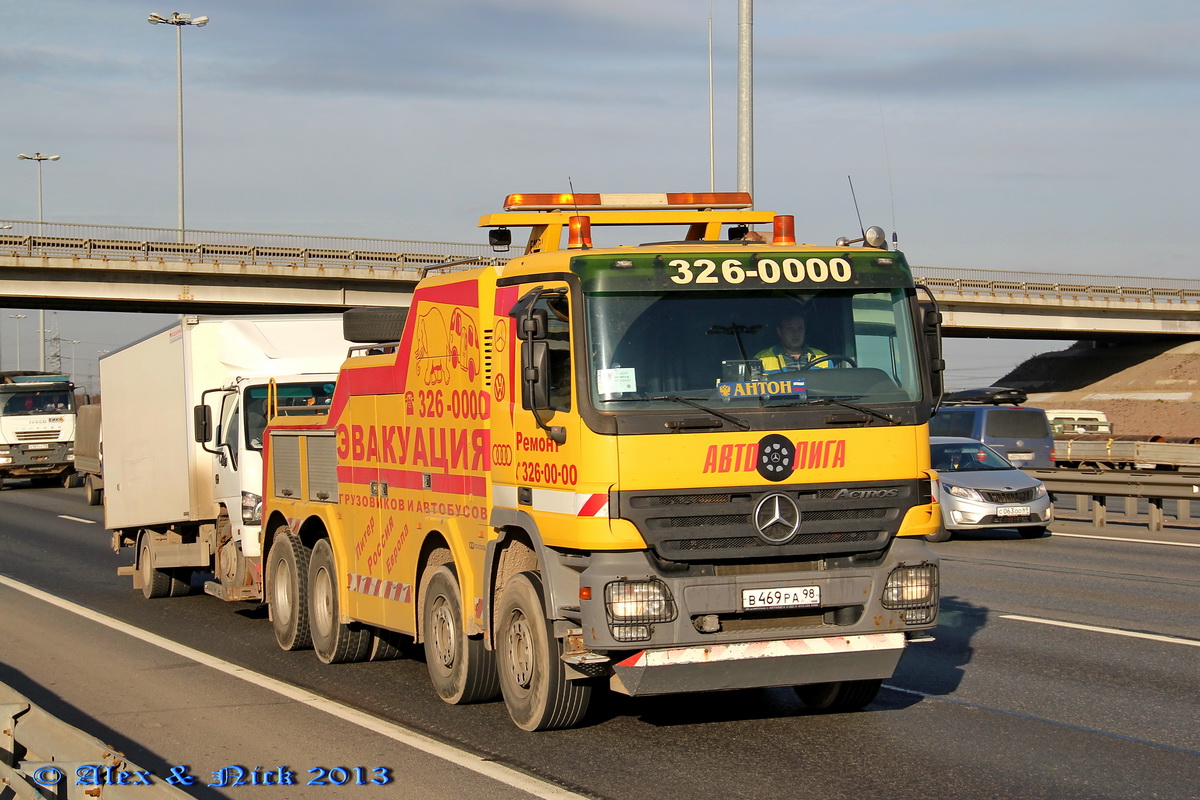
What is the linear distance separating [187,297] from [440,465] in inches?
1659

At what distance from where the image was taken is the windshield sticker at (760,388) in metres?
7.63

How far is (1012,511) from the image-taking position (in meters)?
19.4

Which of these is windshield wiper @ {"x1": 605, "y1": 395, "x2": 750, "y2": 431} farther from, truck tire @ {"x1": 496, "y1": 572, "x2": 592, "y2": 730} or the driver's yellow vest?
truck tire @ {"x1": 496, "y1": 572, "x2": 592, "y2": 730}

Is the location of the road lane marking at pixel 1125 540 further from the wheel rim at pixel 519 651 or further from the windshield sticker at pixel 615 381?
the windshield sticker at pixel 615 381

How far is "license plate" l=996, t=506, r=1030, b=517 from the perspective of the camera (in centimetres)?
1942

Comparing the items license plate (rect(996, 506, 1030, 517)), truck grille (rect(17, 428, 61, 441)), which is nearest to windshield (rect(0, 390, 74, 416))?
truck grille (rect(17, 428, 61, 441))

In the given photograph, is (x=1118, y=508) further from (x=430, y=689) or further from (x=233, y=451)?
(x=430, y=689)

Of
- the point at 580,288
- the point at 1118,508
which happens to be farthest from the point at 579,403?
the point at 1118,508

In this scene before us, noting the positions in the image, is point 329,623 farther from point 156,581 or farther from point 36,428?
point 36,428

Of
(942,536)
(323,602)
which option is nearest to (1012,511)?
(942,536)

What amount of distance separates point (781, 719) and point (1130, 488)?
1457 cm

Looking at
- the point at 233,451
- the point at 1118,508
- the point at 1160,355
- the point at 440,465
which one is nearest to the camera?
the point at 440,465

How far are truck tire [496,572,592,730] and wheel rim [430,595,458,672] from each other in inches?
28.8

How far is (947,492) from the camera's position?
19.7 m
